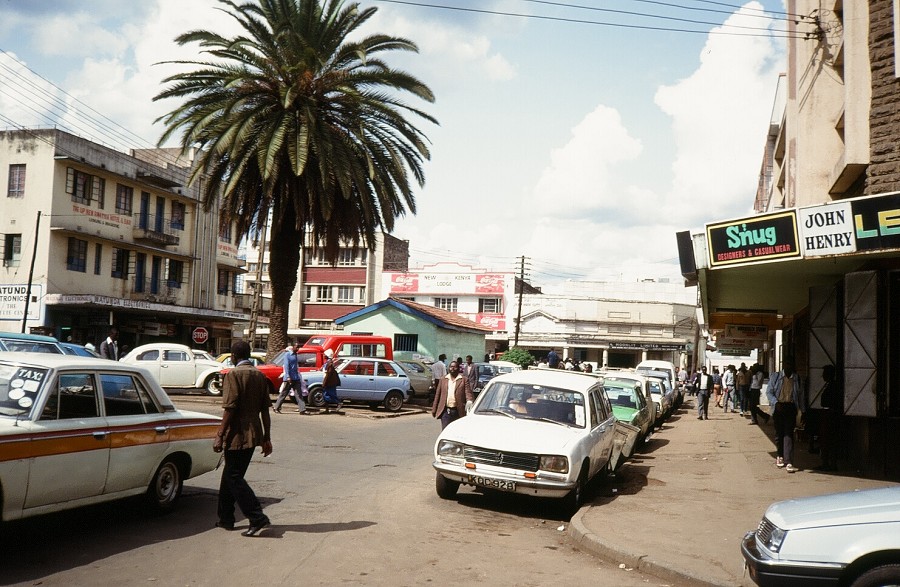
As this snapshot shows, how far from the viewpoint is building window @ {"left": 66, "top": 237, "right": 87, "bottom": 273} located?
119ft

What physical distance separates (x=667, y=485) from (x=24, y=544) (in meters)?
8.71

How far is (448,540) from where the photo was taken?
8.15 meters

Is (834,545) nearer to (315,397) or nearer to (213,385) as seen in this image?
(315,397)

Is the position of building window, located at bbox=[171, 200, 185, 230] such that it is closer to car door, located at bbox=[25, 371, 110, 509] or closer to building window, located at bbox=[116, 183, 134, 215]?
building window, located at bbox=[116, 183, 134, 215]

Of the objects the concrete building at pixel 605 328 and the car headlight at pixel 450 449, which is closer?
the car headlight at pixel 450 449

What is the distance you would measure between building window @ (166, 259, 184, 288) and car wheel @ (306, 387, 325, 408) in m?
23.0

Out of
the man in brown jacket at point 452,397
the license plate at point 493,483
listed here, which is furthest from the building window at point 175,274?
the license plate at point 493,483

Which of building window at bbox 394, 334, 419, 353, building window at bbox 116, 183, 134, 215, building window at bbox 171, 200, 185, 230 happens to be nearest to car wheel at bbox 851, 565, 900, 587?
building window at bbox 394, 334, 419, 353

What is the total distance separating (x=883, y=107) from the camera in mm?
13086

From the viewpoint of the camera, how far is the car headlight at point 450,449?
9.99m

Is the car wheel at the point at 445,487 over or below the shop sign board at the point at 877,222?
below

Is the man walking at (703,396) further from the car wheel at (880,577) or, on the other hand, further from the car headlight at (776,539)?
the car wheel at (880,577)

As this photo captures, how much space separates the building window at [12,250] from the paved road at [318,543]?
1127 inches

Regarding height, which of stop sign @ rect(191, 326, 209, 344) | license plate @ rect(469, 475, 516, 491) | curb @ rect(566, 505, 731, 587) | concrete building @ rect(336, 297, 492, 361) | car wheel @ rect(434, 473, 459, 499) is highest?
concrete building @ rect(336, 297, 492, 361)
